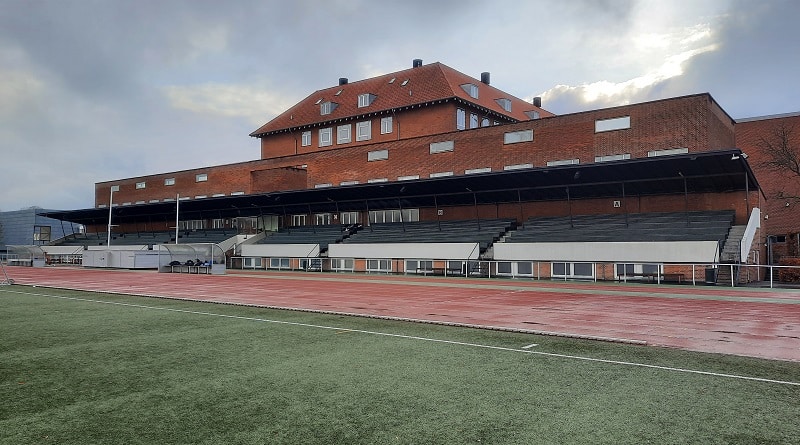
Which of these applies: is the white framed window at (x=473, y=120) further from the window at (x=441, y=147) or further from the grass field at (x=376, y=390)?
the grass field at (x=376, y=390)

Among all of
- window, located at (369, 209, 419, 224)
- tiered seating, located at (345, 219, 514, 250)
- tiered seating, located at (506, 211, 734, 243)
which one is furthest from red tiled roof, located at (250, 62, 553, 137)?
tiered seating, located at (506, 211, 734, 243)

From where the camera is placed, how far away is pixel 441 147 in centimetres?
3950

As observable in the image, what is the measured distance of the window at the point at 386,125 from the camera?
47188 mm

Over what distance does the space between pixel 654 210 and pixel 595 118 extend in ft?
24.9

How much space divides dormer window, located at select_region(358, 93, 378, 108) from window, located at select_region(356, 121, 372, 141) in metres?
2.20

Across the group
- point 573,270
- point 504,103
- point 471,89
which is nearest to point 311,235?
point 471,89

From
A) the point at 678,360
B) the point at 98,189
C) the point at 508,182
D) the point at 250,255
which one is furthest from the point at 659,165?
the point at 98,189

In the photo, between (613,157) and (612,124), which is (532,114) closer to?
(612,124)

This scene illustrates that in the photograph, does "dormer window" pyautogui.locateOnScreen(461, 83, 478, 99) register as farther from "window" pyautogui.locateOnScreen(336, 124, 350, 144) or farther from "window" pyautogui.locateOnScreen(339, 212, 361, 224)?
"window" pyautogui.locateOnScreen(339, 212, 361, 224)

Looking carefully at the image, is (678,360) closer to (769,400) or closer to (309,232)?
(769,400)

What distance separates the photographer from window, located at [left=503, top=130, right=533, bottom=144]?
35.7m

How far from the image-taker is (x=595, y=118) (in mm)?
33125

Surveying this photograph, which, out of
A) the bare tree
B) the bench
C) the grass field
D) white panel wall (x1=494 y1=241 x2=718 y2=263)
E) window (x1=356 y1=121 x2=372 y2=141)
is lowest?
the grass field

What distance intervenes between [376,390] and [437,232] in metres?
29.1
